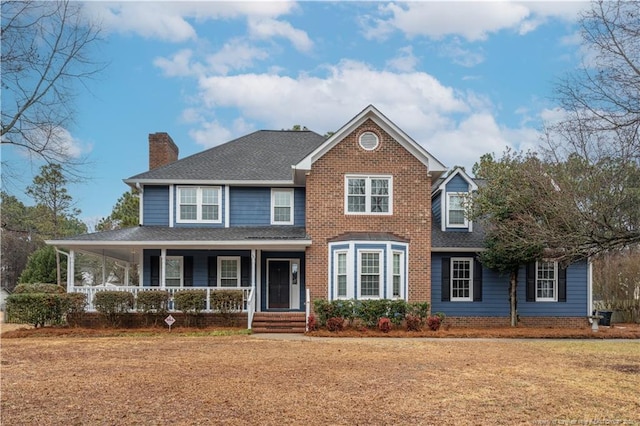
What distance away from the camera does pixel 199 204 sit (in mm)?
22062

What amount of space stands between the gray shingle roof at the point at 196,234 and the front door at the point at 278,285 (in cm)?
137

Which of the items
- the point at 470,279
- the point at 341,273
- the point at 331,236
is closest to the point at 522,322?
the point at 470,279

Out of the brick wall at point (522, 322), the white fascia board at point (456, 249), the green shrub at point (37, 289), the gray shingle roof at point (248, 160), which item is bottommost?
the brick wall at point (522, 322)

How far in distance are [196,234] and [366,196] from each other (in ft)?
20.0

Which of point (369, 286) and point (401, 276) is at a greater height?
point (401, 276)

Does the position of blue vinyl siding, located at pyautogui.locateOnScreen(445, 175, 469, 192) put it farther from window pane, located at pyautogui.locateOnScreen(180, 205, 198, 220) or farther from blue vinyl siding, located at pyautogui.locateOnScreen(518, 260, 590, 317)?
window pane, located at pyautogui.locateOnScreen(180, 205, 198, 220)

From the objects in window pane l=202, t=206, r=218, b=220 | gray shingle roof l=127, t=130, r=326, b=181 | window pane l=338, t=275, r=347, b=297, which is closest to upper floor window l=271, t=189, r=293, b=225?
gray shingle roof l=127, t=130, r=326, b=181

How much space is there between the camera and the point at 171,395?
8898mm

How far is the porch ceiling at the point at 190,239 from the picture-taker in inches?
762

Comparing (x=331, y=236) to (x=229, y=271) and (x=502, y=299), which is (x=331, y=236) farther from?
(x=502, y=299)

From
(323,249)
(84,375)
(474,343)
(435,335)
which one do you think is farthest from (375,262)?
(84,375)

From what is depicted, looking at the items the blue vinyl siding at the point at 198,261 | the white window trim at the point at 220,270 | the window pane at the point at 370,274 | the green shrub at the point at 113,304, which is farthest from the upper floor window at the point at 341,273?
the green shrub at the point at 113,304

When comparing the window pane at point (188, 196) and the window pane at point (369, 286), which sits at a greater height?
the window pane at point (188, 196)

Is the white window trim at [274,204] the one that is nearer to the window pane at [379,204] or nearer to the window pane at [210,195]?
the window pane at [210,195]
